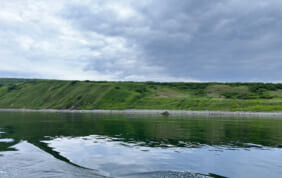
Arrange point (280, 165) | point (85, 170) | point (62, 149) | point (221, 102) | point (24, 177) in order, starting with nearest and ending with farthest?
point (24, 177)
point (85, 170)
point (280, 165)
point (62, 149)
point (221, 102)

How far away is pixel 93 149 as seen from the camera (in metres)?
33.3

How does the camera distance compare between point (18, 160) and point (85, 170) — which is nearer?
point (85, 170)

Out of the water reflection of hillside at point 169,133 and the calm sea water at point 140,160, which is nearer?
the calm sea water at point 140,160

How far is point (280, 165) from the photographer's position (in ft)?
81.9

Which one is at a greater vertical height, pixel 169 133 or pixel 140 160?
pixel 140 160

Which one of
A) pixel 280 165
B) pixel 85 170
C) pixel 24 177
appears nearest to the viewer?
pixel 24 177

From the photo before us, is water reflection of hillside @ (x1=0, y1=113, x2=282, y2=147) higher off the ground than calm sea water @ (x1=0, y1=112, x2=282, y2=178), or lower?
Answer: lower

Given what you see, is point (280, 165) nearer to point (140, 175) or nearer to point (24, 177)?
point (140, 175)

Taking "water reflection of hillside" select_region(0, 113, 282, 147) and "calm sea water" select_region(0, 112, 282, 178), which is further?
"water reflection of hillside" select_region(0, 113, 282, 147)

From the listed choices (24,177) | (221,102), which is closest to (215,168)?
(24,177)

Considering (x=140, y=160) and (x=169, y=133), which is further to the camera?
(x=169, y=133)

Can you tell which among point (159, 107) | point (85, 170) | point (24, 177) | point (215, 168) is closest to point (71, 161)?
point (85, 170)

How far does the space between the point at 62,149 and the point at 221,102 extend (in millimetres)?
172662

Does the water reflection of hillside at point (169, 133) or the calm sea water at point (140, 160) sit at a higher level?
the calm sea water at point (140, 160)
